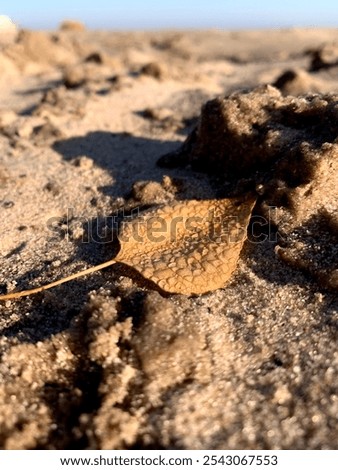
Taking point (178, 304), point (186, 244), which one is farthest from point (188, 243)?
point (178, 304)

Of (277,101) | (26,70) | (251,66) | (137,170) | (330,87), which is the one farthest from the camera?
(251,66)

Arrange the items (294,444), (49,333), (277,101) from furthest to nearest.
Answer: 1. (277,101)
2. (49,333)
3. (294,444)

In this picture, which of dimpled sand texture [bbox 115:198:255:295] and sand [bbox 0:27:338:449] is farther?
dimpled sand texture [bbox 115:198:255:295]

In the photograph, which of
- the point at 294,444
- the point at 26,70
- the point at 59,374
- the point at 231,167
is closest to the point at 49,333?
the point at 59,374

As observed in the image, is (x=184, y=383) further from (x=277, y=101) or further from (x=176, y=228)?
(x=277, y=101)
